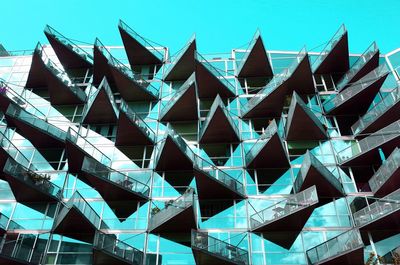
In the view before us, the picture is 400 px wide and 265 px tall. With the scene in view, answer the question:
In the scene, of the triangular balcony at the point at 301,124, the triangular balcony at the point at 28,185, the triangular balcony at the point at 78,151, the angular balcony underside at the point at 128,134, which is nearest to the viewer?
the triangular balcony at the point at 28,185

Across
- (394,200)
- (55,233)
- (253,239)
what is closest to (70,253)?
(55,233)

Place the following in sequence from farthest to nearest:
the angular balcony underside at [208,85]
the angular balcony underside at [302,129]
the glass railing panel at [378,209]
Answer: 1. the angular balcony underside at [208,85]
2. the angular balcony underside at [302,129]
3. the glass railing panel at [378,209]

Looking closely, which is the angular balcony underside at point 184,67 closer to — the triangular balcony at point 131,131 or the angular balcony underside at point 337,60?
the triangular balcony at point 131,131

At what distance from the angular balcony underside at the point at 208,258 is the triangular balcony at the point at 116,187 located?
14.7ft

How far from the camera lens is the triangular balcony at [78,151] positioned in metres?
Answer: 20.8

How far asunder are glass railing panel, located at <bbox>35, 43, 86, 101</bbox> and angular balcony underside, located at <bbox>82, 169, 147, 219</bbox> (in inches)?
287

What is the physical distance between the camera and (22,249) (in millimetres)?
17297

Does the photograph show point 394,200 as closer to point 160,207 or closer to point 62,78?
point 160,207

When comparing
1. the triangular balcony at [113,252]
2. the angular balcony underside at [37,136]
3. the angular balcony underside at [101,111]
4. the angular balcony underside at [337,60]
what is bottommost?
the triangular balcony at [113,252]

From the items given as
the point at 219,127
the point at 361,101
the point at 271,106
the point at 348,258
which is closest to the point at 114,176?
the point at 219,127

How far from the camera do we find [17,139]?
76.1 ft

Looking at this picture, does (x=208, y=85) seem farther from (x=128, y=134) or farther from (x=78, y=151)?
(x=78, y=151)

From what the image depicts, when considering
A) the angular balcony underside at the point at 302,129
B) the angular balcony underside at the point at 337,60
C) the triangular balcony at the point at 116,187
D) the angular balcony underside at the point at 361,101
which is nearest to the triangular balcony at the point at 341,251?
the angular balcony underside at the point at 302,129

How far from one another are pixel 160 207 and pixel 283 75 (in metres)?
11.4
